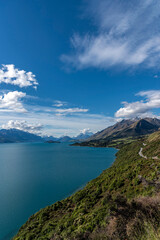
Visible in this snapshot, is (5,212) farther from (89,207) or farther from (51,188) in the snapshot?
(89,207)

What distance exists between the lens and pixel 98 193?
2869cm

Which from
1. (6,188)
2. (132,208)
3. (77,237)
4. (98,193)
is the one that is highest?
(132,208)

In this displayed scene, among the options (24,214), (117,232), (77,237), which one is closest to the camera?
(117,232)

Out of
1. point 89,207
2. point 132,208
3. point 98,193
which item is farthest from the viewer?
point 98,193

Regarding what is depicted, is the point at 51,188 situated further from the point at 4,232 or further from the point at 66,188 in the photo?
the point at 4,232

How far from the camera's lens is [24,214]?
3203 cm

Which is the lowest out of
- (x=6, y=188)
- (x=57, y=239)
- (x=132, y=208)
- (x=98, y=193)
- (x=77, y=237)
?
(x=6, y=188)

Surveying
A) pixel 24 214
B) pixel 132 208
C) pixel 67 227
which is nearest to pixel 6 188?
pixel 24 214

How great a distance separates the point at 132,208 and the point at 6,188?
183 ft

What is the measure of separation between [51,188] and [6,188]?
19627 mm

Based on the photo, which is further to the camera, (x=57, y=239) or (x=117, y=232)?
(x=57, y=239)

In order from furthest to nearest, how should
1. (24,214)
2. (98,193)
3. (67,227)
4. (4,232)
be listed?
(24,214), (98,193), (4,232), (67,227)

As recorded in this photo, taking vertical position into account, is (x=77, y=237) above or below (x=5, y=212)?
above

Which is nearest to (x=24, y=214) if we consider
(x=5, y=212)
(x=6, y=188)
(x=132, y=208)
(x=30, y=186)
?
(x=5, y=212)
